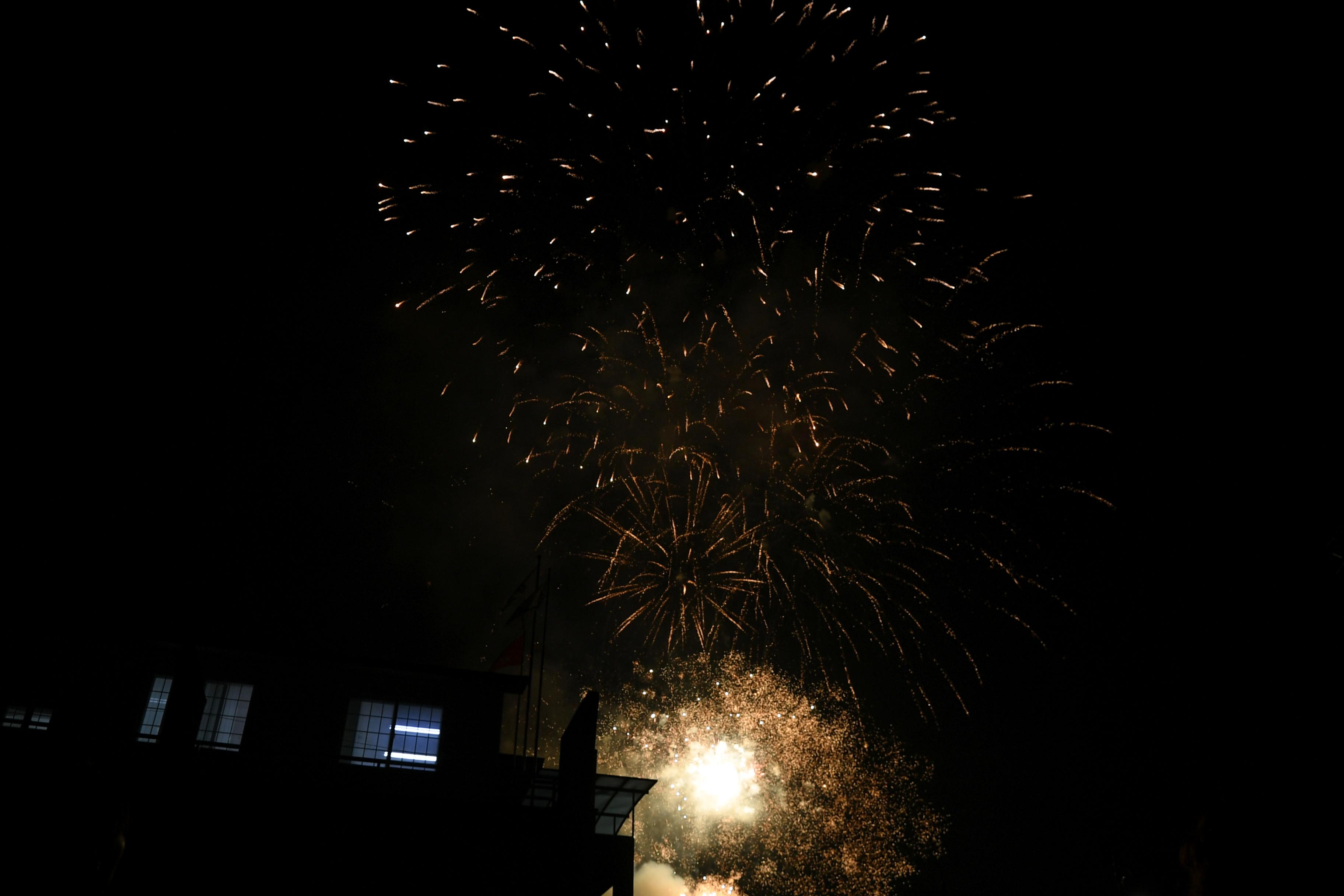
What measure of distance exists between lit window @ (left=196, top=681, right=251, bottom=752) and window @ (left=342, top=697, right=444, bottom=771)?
2.22m

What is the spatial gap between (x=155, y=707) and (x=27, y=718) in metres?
2.29

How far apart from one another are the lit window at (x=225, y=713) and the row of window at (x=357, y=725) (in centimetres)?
1

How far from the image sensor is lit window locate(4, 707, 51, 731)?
15.5 metres

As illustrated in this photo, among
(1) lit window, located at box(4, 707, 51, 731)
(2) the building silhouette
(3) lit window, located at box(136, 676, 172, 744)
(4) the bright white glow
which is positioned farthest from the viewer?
(4) the bright white glow

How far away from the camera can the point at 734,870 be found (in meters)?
48.8

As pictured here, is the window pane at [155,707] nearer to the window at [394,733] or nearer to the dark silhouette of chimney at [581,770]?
the window at [394,733]

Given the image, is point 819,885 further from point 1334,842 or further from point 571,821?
point 571,821

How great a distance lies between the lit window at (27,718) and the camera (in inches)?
611

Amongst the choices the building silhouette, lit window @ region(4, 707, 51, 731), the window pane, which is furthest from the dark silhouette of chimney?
lit window @ region(4, 707, 51, 731)

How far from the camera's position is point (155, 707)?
17109mm

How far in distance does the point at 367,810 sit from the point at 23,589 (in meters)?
8.81

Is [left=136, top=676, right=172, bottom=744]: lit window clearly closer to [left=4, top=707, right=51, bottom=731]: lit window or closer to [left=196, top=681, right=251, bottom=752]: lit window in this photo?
[left=196, top=681, right=251, bottom=752]: lit window

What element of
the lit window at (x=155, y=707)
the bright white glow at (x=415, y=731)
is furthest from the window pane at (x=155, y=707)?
the bright white glow at (x=415, y=731)

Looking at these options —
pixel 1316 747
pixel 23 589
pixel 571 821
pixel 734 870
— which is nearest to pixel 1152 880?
pixel 1316 747
